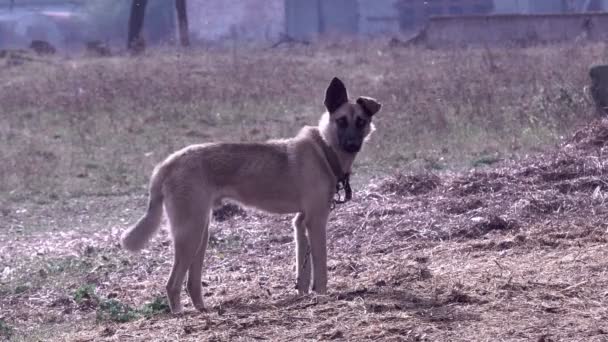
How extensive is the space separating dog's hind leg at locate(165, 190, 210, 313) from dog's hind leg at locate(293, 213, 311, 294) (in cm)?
82

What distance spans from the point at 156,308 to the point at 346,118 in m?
1.94

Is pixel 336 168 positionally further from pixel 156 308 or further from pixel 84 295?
pixel 84 295

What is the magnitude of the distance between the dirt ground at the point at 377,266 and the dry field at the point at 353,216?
0.07 feet

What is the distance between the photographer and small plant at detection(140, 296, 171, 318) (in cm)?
723

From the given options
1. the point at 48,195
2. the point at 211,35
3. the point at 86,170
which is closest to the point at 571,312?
the point at 48,195

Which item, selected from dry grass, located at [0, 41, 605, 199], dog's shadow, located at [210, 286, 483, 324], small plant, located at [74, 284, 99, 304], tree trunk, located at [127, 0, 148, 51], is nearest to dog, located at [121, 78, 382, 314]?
dog's shadow, located at [210, 286, 483, 324]

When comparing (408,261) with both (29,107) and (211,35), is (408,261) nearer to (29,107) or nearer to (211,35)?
(29,107)

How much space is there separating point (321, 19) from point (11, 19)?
17.9 meters

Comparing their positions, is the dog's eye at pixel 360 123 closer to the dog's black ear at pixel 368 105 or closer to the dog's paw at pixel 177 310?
the dog's black ear at pixel 368 105

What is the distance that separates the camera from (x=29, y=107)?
20.3m

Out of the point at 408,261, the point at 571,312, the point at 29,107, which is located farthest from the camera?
the point at 29,107

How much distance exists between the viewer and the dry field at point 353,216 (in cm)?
623

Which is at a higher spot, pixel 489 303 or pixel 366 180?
pixel 489 303

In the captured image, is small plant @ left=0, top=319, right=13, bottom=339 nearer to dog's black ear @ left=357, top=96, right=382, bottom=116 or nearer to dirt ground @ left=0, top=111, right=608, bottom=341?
dirt ground @ left=0, top=111, right=608, bottom=341
